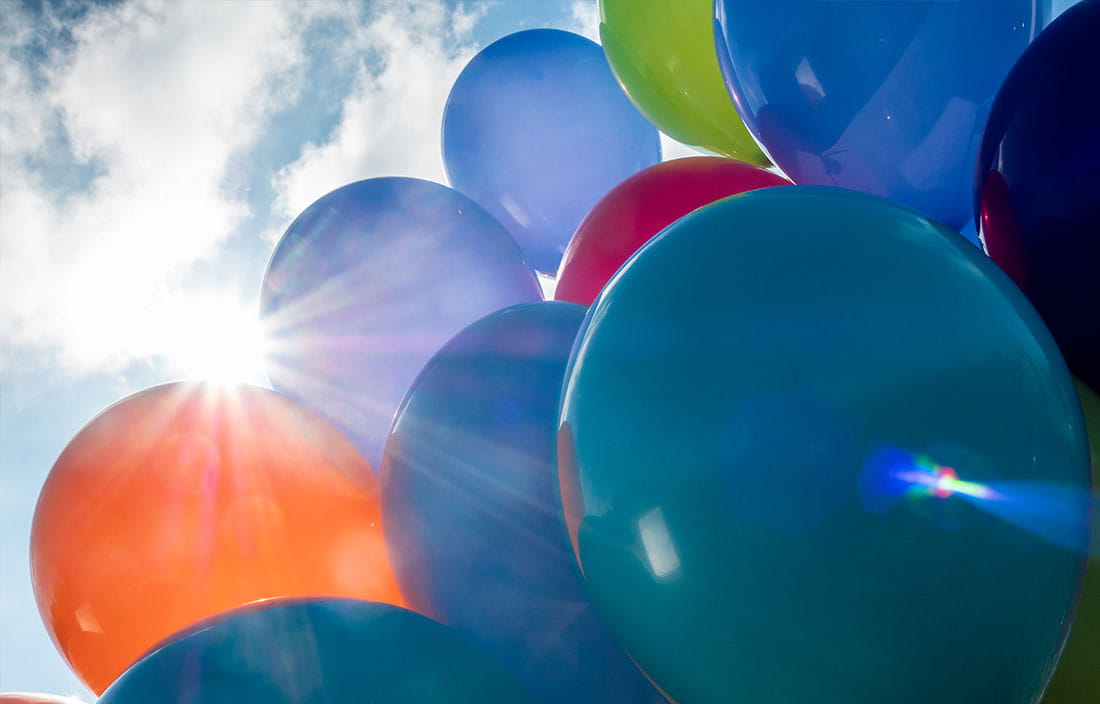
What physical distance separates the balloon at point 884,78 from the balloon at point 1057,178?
175 mm

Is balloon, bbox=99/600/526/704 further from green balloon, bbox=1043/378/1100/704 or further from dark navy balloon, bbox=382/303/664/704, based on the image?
green balloon, bbox=1043/378/1100/704

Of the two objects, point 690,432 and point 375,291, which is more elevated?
point 375,291

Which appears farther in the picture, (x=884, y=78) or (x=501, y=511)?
(x=884, y=78)

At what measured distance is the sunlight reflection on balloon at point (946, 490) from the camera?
1.03 meters

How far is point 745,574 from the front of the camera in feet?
3.51

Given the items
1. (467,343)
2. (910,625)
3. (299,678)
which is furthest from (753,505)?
(467,343)

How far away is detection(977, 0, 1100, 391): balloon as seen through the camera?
138cm

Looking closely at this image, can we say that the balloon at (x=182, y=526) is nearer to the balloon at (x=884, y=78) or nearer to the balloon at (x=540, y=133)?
the balloon at (x=540, y=133)

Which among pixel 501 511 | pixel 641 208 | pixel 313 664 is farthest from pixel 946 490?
pixel 641 208

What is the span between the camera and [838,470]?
3.39ft

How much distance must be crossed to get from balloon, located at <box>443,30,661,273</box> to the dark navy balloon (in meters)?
1.16

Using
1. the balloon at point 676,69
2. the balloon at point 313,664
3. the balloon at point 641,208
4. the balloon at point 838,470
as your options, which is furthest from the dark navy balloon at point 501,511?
the balloon at point 676,69

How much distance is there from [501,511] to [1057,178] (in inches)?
50.6

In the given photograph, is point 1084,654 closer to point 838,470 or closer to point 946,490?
point 946,490
